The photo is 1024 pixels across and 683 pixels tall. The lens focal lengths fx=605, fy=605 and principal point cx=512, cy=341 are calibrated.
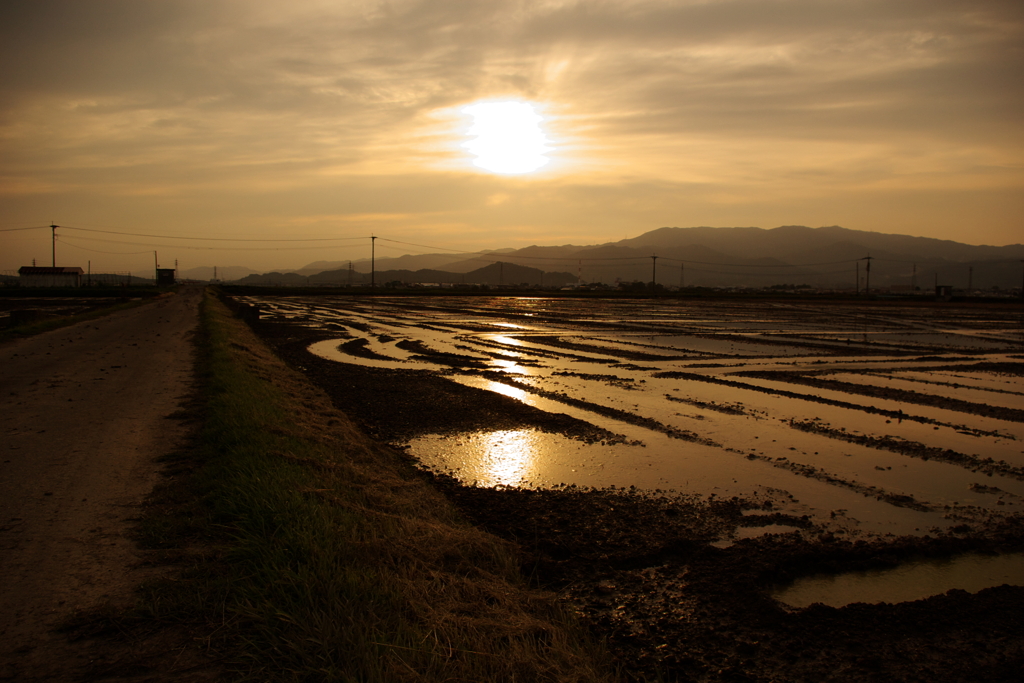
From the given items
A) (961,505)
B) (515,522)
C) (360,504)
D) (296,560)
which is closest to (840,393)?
(961,505)

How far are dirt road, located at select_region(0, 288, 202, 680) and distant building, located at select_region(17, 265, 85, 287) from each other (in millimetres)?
111819

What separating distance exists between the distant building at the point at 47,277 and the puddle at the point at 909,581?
124m

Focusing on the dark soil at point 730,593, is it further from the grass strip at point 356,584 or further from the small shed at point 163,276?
the small shed at point 163,276

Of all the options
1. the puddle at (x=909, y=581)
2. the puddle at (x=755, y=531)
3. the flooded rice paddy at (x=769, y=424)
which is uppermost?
the flooded rice paddy at (x=769, y=424)

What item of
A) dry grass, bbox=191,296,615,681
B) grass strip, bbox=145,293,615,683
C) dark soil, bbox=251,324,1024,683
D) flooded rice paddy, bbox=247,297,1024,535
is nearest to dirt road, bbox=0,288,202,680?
grass strip, bbox=145,293,615,683

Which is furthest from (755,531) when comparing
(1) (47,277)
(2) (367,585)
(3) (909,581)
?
(1) (47,277)

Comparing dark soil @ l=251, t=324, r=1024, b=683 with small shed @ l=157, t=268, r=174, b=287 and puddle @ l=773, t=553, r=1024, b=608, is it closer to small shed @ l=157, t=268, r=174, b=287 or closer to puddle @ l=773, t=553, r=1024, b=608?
puddle @ l=773, t=553, r=1024, b=608

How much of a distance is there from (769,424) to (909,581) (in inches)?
204

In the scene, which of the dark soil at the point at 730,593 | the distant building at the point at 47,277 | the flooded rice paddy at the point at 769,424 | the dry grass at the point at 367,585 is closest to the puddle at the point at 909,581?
the dark soil at the point at 730,593

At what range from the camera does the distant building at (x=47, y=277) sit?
10169cm

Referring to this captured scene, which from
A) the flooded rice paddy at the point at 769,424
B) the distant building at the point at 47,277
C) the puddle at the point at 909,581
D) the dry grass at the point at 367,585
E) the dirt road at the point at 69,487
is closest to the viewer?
the dry grass at the point at 367,585

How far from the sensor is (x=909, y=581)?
15.9ft

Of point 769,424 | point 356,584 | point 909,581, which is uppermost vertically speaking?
point 356,584

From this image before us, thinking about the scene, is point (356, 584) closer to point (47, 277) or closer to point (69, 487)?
point (69, 487)
